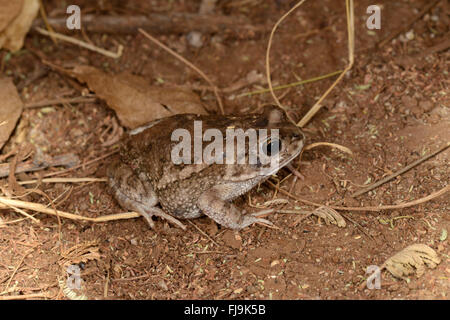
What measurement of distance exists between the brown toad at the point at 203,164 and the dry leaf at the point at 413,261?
3.88ft

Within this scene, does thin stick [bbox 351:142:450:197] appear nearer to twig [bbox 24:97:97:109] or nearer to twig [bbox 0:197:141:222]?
twig [bbox 0:197:141:222]

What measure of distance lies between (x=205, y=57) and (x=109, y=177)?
207 cm

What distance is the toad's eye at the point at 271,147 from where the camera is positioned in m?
4.08

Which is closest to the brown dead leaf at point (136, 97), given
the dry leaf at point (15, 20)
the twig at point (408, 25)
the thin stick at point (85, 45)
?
the thin stick at point (85, 45)

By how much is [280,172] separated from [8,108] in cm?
312

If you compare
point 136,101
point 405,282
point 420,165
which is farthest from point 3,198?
point 420,165

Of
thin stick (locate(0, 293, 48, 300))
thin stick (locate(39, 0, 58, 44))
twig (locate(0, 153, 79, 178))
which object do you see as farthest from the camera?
thin stick (locate(39, 0, 58, 44))

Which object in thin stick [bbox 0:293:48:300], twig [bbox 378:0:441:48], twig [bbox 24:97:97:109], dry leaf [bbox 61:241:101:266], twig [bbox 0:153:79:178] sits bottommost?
thin stick [bbox 0:293:48:300]

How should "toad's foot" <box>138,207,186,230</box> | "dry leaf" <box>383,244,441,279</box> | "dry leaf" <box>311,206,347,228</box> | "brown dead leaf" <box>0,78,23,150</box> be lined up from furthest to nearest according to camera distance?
"brown dead leaf" <box>0,78,23,150</box> → "toad's foot" <box>138,207,186,230</box> → "dry leaf" <box>311,206,347,228</box> → "dry leaf" <box>383,244,441,279</box>

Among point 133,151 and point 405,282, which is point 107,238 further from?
point 405,282

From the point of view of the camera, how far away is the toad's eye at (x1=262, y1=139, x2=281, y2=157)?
13.4 feet

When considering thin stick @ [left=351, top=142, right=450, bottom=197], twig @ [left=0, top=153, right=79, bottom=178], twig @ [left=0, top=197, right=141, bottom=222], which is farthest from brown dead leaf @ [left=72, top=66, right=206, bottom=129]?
thin stick @ [left=351, top=142, right=450, bottom=197]

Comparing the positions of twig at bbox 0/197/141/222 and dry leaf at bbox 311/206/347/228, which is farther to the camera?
twig at bbox 0/197/141/222

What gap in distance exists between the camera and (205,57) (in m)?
5.75
